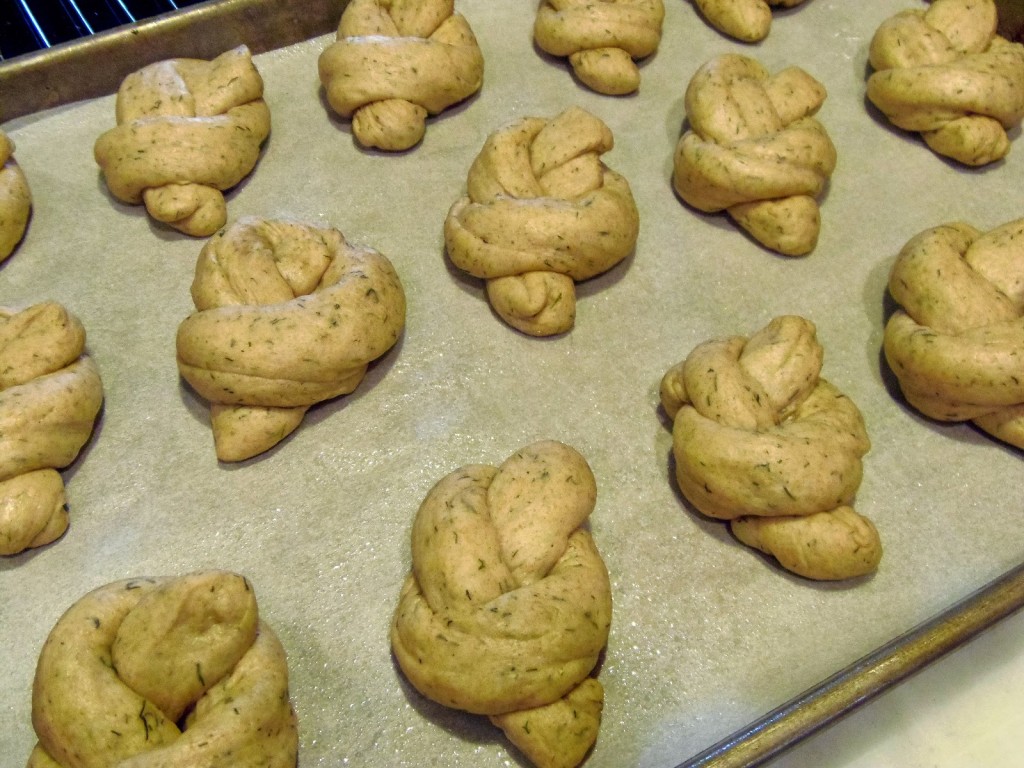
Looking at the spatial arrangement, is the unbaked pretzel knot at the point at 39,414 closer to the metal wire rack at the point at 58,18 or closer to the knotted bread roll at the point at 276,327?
the knotted bread roll at the point at 276,327

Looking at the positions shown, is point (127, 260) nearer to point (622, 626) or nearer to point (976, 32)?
point (622, 626)

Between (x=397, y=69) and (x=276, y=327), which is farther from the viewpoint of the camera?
(x=397, y=69)

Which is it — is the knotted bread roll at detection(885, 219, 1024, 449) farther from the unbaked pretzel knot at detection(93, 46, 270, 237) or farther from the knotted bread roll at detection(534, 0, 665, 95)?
the unbaked pretzel knot at detection(93, 46, 270, 237)

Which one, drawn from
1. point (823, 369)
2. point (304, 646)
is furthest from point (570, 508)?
point (823, 369)

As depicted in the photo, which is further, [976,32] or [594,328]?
[976,32]

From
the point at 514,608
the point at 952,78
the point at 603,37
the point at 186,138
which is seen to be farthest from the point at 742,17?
the point at 514,608

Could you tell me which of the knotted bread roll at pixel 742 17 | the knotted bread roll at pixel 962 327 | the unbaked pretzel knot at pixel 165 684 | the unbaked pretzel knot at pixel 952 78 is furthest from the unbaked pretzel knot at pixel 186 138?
the unbaked pretzel knot at pixel 952 78

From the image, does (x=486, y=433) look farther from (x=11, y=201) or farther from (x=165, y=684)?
(x=11, y=201)
